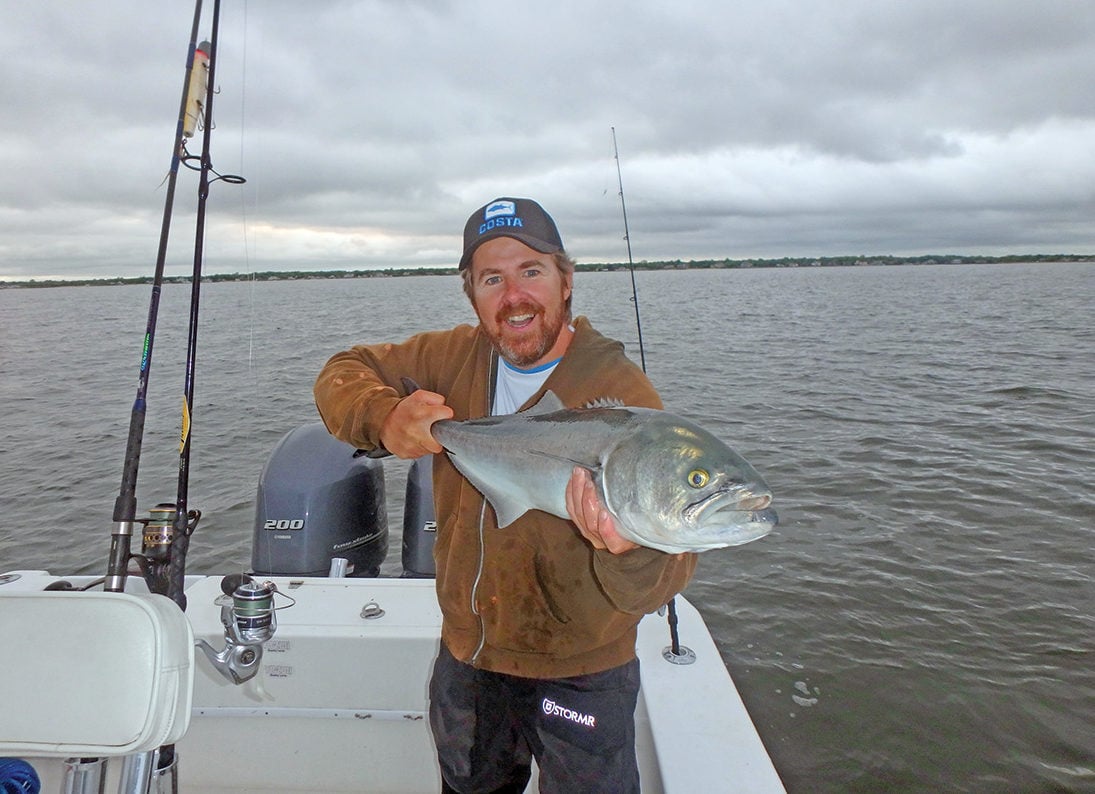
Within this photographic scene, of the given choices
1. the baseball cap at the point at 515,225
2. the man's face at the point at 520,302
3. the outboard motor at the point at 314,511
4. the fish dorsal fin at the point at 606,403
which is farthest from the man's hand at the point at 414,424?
the outboard motor at the point at 314,511

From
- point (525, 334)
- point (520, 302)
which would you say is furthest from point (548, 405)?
point (520, 302)

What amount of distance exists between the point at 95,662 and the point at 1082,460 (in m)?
13.0

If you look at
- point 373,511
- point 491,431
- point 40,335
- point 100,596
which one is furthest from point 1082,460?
point 40,335

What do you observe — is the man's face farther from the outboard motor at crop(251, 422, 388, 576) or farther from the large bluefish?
the outboard motor at crop(251, 422, 388, 576)

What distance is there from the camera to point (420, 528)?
4.92 metres

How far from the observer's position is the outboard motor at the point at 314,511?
15.9ft

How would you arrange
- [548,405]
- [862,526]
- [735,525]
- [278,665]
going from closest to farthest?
[735,525]
[548,405]
[278,665]
[862,526]

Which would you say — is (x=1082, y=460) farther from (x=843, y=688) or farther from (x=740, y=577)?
(x=843, y=688)

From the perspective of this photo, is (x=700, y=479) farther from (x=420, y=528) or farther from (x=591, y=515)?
(x=420, y=528)

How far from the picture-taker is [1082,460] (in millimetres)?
10859

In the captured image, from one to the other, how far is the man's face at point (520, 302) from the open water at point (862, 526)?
2.58 m

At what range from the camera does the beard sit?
284cm

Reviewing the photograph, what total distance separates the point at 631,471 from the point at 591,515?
224 millimetres

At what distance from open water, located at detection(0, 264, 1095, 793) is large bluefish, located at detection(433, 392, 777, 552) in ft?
9.98
